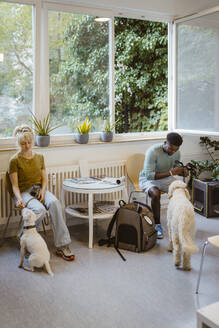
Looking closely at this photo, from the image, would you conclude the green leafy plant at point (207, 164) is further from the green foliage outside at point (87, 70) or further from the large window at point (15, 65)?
the large window at point (15, 65)

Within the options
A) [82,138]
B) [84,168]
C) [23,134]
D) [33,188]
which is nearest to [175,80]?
[82,138]

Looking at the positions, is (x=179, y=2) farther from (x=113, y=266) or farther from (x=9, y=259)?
(x=9, y=259)

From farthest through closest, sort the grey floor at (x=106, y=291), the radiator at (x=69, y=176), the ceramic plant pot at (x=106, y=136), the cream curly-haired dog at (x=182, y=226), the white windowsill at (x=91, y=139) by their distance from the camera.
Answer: the ceramic plant pot at (x=106, y=136) → the white windowsill at (x=91, y=139) → the radiator at (x=69, y=176) → the cream curly-haired dog at (x=182, y=226) → the grey floor at (x=106, y=291)

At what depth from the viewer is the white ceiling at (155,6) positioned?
422 centimetres

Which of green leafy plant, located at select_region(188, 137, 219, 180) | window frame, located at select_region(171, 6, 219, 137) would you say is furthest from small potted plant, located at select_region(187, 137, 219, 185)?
window frame, located at select_region(171, 6, 219, 137)

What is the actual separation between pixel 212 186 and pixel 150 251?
1.50 meters

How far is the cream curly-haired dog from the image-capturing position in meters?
2.84

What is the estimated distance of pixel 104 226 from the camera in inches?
164

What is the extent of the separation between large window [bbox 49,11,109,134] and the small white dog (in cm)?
144

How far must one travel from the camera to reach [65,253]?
10.8ft

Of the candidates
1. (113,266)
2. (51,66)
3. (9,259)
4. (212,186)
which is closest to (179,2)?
(51,66)

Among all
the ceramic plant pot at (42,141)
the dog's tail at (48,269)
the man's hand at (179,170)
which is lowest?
the dog's tail at (48,269)

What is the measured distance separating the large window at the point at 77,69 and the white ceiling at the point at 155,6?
19 cm

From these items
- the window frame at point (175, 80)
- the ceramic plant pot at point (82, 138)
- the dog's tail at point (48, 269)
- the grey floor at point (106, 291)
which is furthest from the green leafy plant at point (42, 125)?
the window frame at point (175, 80)
